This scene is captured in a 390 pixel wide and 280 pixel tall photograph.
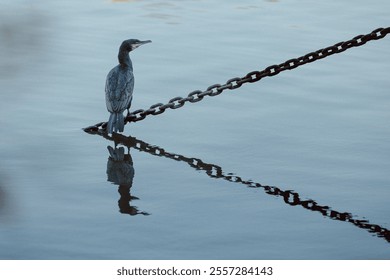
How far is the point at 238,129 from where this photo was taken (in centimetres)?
961

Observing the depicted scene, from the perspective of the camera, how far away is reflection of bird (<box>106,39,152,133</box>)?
31.1 feet

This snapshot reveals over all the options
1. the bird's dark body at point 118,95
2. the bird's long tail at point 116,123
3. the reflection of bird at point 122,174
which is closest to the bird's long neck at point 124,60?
the bird's dark body at point 118,95

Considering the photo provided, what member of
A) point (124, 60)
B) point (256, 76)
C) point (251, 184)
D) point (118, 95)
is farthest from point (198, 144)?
point (124, 60)

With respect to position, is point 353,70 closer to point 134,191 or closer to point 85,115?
point 85,115

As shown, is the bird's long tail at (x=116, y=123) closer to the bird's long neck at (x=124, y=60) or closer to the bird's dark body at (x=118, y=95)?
the bird's dark body at (x=118, y=95)

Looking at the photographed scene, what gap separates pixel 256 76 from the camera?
9297 millimetres

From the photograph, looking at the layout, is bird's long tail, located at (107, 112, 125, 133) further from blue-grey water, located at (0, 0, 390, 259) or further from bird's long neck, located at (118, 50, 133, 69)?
bird's long neck, located at (118, 50, 133, 69)

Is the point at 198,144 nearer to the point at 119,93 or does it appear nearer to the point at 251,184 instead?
the point at 119,93

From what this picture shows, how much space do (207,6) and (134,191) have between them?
6.72m

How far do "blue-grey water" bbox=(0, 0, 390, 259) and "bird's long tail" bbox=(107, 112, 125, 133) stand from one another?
125 millimetres

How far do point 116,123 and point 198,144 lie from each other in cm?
75

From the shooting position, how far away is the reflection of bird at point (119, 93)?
31.1 feet

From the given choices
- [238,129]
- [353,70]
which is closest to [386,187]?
[238,129]

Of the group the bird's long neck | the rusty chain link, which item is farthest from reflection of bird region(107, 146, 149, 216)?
the bird's long neck
